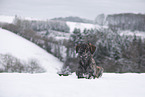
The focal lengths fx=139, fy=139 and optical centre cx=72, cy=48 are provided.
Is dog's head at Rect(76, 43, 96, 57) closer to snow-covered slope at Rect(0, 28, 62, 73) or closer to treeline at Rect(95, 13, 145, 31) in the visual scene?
snow-covered slope at Rect(0, 28, 62, 73)

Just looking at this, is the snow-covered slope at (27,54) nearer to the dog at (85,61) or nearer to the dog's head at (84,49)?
the dog at (85,61)

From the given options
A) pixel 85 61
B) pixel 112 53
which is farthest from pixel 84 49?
pixel 112 53

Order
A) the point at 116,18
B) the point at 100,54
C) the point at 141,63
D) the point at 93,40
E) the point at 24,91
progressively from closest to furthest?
1. the point at 24,91
2. the point at 141,63
3. the point at 100,54
4. the point at 93,40
5. the point at 116,18

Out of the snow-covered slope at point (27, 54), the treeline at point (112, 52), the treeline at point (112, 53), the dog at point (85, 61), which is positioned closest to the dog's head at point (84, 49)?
the dog at point (85, 61)

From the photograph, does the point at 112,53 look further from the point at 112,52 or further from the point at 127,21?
the point at 127,21

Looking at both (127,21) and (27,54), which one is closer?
(27,54)

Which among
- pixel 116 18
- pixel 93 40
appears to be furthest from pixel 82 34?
pixel 116 18

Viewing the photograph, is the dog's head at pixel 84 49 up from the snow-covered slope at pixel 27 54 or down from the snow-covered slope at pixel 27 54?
up

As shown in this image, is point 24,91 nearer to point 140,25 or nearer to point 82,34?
point 82,34

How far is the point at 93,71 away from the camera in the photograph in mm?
6273

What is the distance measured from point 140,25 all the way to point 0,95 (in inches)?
5884

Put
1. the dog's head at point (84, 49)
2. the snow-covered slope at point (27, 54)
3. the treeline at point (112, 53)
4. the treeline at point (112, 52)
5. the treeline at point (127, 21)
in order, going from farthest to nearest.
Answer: the treeline at point (127, 21), the snow-covered slope at point (27, 54), the treeline at point (112, 52), the treeline at point (112, 53), the dog's head at point (84, 49)

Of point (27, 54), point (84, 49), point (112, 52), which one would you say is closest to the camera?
point (84, 49)

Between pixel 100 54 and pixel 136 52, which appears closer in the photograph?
Answer: pixel 136 52
